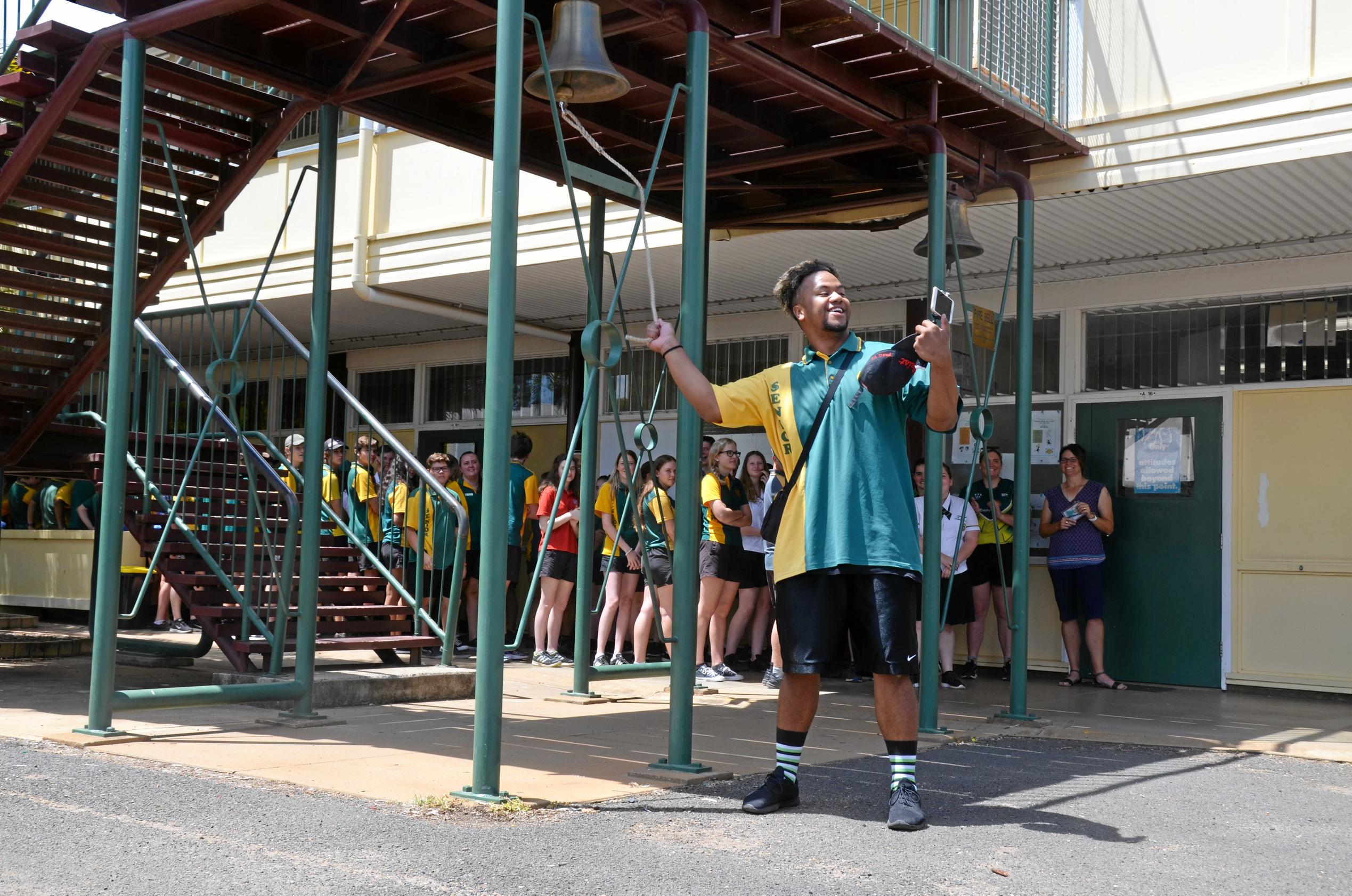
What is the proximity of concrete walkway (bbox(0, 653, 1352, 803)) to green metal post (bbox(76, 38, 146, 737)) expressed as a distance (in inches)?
12.8

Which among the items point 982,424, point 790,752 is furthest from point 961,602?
point 790,752

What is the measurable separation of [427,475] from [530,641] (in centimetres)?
380

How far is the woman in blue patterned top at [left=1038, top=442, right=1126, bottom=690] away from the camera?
10.4 m

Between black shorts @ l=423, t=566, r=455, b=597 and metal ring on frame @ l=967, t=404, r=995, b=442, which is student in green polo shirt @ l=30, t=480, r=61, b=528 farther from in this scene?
metal ring on frame @ l=967, t=404, r=995, b=442

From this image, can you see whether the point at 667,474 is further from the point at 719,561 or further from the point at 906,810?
the point at 906,810

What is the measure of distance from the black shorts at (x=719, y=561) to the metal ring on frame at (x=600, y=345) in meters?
A: 5.04

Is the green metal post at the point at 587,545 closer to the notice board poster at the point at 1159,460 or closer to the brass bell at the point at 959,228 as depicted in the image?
the brass bell at the point at 959,228

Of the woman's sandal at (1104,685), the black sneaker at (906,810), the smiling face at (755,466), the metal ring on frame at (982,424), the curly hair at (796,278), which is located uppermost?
the curly hair at (796,278)

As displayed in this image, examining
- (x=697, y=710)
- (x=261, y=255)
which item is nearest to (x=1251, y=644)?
(x=697, y=710)

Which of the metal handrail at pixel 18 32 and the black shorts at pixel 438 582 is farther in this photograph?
the black shorts at pixel 438 582

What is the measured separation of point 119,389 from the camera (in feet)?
19.9

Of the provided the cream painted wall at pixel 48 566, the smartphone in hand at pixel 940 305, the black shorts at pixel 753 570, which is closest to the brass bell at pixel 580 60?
the smartphone in hand at pixel 940 305

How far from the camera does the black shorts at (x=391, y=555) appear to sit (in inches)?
426

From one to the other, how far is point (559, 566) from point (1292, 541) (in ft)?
18.9
